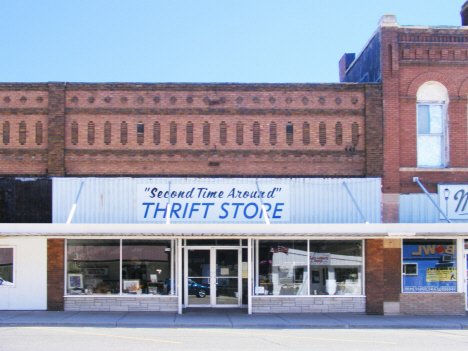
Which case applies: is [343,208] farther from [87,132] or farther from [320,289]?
[87,132]

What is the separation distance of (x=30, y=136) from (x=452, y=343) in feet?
43.2

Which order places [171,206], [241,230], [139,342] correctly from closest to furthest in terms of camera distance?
1. [139,342]
2. [241,230]
3. [171,206]

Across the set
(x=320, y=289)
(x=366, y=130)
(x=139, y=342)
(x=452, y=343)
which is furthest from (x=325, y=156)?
(x=139, y=342)

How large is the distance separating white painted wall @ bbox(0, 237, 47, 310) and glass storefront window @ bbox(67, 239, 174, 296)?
77 cm

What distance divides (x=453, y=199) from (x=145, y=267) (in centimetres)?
988

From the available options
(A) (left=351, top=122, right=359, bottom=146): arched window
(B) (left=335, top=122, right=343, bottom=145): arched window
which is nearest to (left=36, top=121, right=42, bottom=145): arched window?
(B) (left=335, top=122, right=343, bottom=145): arched window

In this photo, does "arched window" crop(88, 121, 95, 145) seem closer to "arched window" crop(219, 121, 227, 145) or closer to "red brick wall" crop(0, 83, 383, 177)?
"red brick wall" crop(0, 83, 383, 177)

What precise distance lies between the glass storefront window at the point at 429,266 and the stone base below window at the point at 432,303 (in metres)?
0.24

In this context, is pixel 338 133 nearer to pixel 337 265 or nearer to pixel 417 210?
pixel 417 210

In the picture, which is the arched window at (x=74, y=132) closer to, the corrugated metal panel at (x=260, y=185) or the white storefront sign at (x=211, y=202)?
the corrugated metal panel at (x=260, y=185)

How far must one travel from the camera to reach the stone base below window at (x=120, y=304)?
15.9m

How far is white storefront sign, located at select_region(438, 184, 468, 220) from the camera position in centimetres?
1670

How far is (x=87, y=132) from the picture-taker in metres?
16.6

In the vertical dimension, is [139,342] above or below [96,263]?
below
